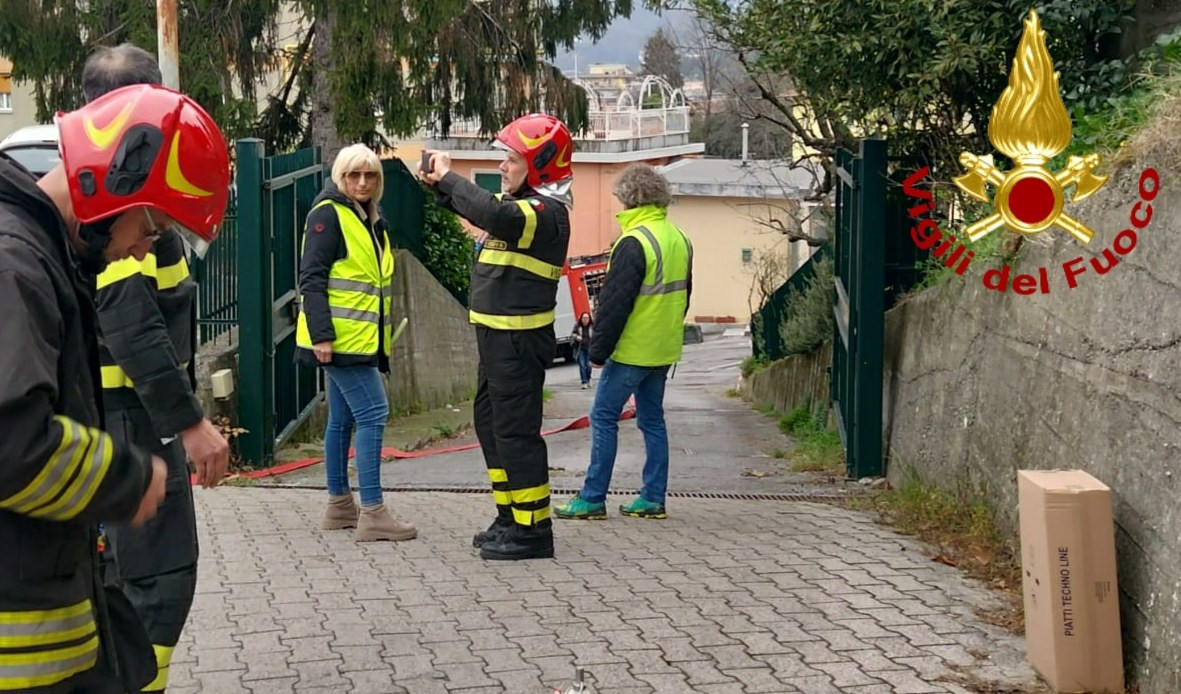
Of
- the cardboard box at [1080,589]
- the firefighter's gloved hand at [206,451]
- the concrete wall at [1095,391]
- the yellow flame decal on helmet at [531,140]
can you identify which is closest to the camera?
the firefighter's gloved hand at [206,451]

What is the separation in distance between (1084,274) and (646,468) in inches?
122

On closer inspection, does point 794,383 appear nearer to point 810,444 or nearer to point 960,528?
point 810,444

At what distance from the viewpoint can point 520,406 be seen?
6.95 m

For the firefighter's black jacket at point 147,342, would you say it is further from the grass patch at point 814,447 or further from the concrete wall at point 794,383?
the concrete wall at point 794,383

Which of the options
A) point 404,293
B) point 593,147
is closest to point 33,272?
point 404,293

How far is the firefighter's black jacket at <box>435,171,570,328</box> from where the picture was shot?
670 cm

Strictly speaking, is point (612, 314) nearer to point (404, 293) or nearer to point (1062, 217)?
point (1062, 217)

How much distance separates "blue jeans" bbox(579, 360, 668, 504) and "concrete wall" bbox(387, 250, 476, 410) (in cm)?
575

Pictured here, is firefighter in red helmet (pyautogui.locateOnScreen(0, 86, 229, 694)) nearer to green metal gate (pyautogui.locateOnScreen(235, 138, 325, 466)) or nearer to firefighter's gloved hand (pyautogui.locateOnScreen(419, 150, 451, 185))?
firefighter's gloved hand (pyautogui.locateOnScreen(419, 150, 451, 185))

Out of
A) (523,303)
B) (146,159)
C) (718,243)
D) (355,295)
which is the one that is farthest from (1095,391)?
(718,243)

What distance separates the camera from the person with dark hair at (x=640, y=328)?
7965 millimetres

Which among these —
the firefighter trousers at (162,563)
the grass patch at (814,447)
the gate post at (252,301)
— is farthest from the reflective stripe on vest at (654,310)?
the firefighter trousers at (162,563)

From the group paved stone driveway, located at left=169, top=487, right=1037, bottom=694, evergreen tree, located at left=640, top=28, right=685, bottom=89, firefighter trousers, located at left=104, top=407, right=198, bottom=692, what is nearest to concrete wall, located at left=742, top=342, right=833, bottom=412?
paved stone driveway, located at left=169, top=487, right=1037, bottom=694

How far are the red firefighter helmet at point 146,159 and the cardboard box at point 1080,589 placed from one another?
2915 millimetres
